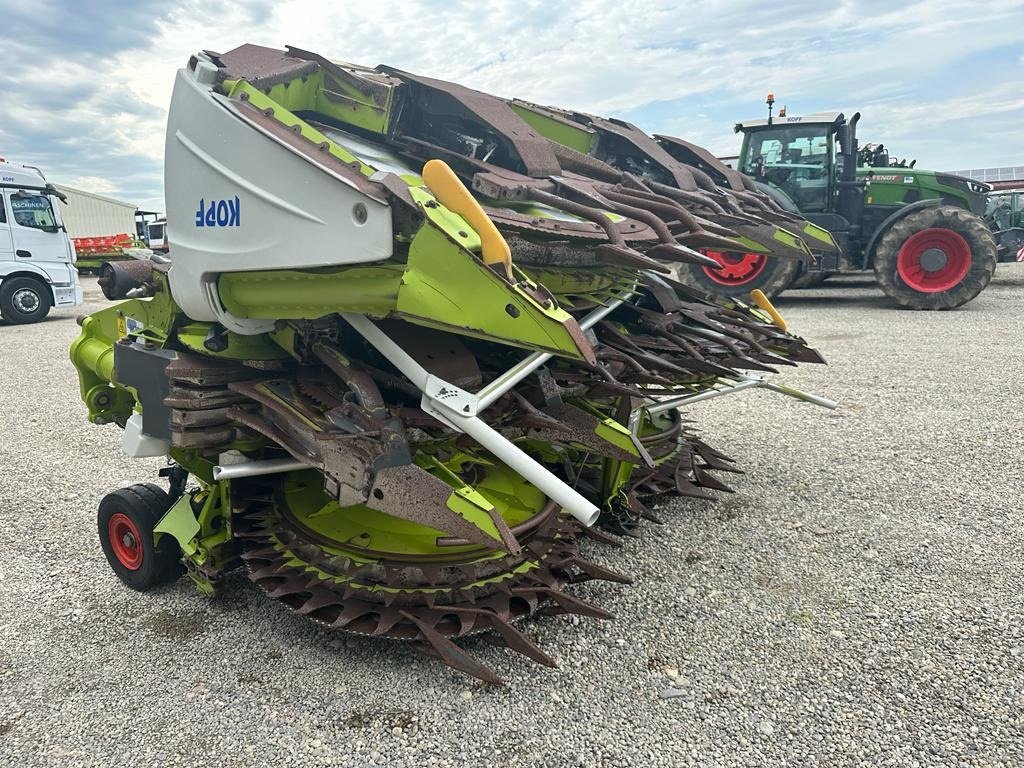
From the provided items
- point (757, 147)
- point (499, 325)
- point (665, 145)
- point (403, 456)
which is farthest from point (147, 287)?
point (757, 147)

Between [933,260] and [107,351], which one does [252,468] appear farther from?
[933,260]

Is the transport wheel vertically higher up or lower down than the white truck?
lower down

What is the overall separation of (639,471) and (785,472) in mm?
1073

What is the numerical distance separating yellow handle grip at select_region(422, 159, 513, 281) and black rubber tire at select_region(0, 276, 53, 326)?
11.6 metres

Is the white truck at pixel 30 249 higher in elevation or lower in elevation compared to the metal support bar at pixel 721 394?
higher

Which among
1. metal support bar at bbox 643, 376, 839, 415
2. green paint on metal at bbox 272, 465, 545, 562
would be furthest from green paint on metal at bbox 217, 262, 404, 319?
metal support bar at bbox 643, 376, 839, 415

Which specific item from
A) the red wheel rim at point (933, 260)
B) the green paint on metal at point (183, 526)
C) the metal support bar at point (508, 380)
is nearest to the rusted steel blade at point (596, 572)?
the metal support bar at point (508, 380)

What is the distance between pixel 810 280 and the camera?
1123cm

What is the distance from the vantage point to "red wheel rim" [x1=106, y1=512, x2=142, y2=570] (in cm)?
270

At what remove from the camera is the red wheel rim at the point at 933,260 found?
350 inches

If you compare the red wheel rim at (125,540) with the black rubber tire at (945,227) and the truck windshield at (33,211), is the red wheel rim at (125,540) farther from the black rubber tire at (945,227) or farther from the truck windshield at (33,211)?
the truck windshield at (33,211)

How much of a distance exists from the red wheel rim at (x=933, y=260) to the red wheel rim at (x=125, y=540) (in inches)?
367

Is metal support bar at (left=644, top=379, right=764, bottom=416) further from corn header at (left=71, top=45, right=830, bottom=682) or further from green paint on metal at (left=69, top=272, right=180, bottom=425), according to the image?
green paint on metal at (left=69, top=272, right=180, bottom=425)

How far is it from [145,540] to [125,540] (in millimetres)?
208
